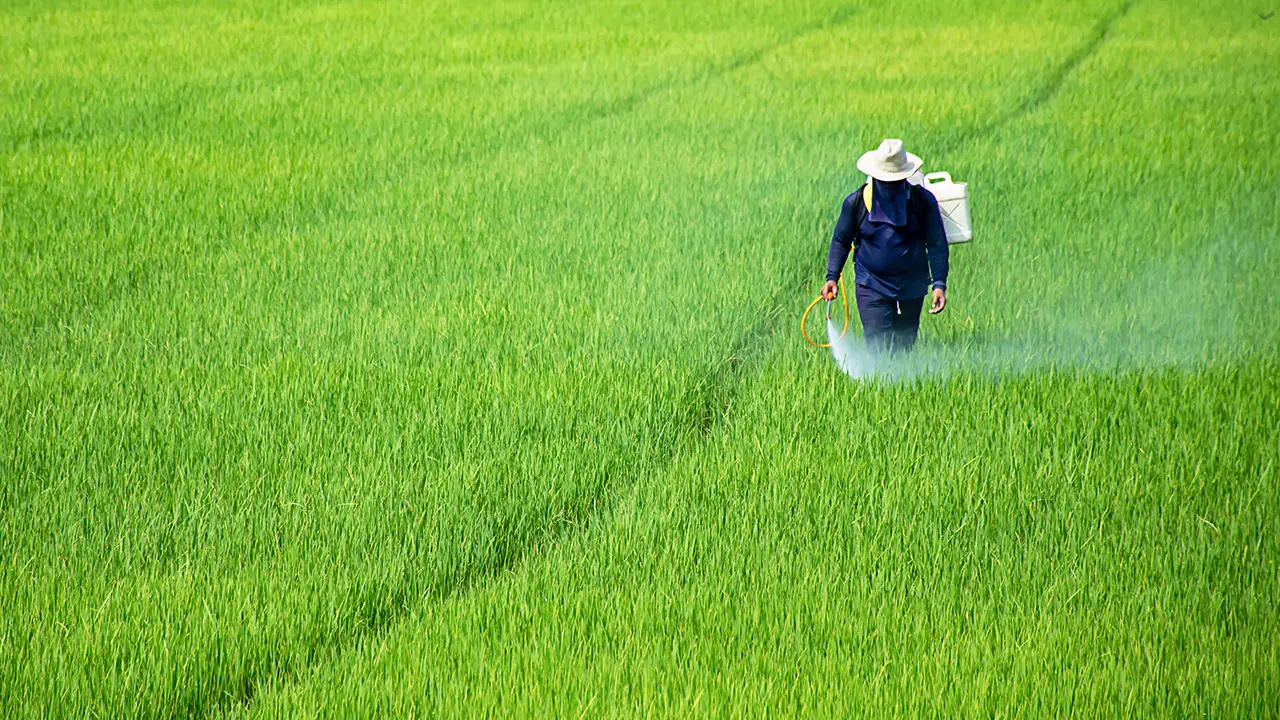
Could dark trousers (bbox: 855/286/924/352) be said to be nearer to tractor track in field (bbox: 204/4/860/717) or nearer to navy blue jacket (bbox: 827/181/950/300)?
navy blue jacket (bbox: 827/181/950/300)

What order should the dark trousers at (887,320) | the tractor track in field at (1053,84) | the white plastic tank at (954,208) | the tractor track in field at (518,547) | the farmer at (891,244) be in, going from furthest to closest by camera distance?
the tractor track in field at (1053,84)
the white plastic tank at (954,208)
the dark trousers at (887,320)
the farmer at (891,244)
the tractor track in field at (518,547)

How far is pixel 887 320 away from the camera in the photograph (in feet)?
14.6

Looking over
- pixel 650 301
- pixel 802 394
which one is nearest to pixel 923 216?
pixel 802 394

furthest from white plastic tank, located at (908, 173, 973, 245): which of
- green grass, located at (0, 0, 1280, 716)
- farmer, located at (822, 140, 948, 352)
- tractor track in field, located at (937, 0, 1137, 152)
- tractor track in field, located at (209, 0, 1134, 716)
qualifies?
tractor track in field, located at (937, 0, 1137, 152)

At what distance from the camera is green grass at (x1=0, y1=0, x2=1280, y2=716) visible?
2855mm

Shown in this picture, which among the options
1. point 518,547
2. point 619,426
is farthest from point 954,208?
point 518,547

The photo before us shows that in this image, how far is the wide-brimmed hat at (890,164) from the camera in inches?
158

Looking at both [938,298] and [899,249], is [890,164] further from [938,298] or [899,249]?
[938,298]

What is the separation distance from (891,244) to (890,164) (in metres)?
0.32

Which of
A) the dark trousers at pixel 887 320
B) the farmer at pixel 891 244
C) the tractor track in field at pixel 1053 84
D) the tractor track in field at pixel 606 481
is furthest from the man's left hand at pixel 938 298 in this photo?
the tractor track in field at pixel 1053 84

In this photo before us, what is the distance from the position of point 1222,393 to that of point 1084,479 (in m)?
1.02

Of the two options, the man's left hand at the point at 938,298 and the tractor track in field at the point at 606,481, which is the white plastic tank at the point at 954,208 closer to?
the man's left hand at the point at 938,298

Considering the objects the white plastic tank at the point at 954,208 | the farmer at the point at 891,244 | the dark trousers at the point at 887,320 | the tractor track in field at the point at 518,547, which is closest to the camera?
the tractor track in field at the point at 518,547

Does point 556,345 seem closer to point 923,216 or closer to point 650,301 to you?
point 650,301
